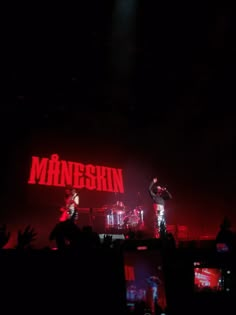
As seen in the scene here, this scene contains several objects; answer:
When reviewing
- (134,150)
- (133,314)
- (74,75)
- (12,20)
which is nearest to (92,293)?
(133,314)

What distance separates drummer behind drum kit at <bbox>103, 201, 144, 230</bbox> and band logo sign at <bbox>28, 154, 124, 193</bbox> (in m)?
1.92

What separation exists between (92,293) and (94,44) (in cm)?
713

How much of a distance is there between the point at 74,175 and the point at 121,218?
9.10ft

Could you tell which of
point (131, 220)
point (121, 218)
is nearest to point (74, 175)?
point (121, 218)

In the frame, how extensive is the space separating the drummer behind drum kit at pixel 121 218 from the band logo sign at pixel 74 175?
192cm

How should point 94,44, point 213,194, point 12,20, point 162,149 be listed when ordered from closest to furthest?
point 12,20 → point 94,44 → point 213,194 → point 162,149

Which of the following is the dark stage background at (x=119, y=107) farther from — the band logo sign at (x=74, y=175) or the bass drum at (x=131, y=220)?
the bass drum at (x=131, y=220)

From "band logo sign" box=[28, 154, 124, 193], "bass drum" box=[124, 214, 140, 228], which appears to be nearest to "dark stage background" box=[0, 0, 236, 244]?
"band logo sign" box=[28, 154, 124, 193]

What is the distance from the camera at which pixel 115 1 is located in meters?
7.88

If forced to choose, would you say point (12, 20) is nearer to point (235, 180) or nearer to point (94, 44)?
point (94, 44)

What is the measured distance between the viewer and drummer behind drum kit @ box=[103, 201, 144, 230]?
33.0 ft

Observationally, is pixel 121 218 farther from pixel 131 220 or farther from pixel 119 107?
pixel 119 107

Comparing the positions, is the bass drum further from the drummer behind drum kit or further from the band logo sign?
the band logo sign

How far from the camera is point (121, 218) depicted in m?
10.4
